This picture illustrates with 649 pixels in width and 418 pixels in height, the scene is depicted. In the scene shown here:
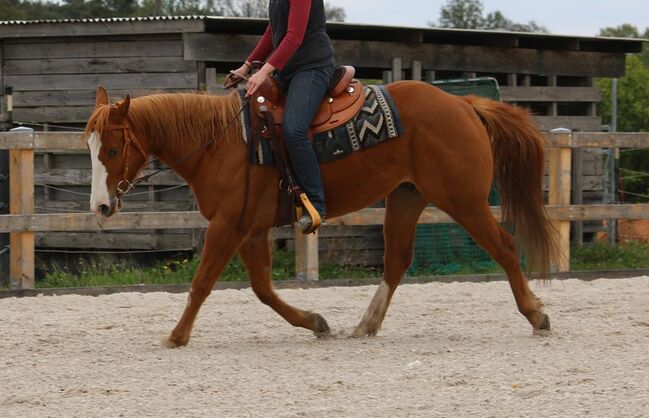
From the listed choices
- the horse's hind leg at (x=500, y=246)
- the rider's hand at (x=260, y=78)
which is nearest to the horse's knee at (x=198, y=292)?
the rider's hand at (x=260, y=78)

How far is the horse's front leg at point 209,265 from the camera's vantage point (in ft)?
20.8

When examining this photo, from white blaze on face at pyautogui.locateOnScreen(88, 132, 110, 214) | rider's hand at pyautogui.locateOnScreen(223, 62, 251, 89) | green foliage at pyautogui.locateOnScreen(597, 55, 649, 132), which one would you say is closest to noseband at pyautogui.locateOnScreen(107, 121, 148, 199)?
white blaze on face at pyautogui.locateOnScreen(88, 132, 110, 214)

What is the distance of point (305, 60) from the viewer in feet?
21.6

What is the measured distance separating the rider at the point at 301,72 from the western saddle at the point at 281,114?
0.19 feet

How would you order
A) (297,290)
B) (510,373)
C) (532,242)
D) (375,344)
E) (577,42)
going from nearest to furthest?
(510,373)
(375,344)
(532,242)
(297,290)
(577,42)

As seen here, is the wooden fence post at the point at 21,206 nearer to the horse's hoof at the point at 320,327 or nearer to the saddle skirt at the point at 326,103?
the saddle skirt at the point at 326,103

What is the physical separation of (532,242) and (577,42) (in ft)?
29.1

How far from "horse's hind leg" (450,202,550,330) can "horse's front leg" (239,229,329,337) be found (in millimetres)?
1127

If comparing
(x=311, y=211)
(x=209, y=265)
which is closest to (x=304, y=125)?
(x=311, y=211)

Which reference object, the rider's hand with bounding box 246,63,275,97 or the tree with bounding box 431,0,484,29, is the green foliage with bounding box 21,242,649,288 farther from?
the tree with bounding box 431,0,484,29

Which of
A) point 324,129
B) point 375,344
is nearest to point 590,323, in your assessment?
point 375,344

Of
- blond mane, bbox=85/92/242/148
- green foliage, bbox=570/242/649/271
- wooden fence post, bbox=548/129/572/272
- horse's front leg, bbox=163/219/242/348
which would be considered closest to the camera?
horse's front leg, bbox=163/219/242/348

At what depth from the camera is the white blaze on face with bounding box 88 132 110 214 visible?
6125 mm

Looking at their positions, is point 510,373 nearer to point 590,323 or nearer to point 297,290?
point 590,323
